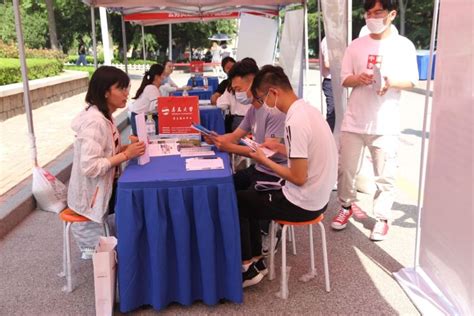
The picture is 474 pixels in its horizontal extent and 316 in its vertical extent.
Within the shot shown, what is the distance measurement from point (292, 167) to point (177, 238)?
2.42 ft

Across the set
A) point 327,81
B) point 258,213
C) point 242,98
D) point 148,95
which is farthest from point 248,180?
point 148,95

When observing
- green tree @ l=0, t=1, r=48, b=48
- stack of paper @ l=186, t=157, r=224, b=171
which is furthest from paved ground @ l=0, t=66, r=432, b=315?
green tree @ l=0, t=1, r=48, b=48

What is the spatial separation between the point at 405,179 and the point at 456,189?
283cm

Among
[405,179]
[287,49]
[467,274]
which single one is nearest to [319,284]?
[467,274]

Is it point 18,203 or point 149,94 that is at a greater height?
point 149,94

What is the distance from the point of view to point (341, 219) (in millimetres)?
3645

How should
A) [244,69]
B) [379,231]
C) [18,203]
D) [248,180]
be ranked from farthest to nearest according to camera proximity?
[18,203], [244,69], [379,231], [248,180]

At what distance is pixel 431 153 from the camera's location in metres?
Answer: 2.49

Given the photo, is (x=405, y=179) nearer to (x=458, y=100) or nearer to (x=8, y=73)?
(x=458, y=100)

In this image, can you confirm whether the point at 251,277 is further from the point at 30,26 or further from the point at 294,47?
the point at 30,26

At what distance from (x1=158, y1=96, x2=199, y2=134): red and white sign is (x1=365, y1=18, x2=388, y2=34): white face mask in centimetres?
142

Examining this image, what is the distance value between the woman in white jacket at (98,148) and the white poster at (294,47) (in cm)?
396

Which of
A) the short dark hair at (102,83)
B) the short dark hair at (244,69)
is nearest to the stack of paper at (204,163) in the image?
the short dark hair at (102,83)

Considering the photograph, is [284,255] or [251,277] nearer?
[284,255]
